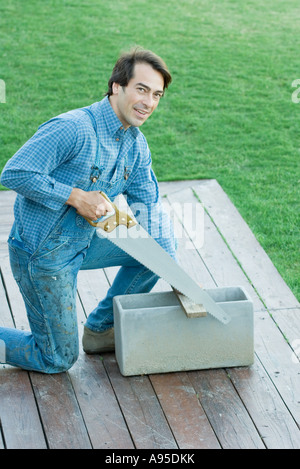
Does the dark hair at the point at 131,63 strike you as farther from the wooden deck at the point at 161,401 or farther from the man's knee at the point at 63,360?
the wooden deck at the point at 161,401

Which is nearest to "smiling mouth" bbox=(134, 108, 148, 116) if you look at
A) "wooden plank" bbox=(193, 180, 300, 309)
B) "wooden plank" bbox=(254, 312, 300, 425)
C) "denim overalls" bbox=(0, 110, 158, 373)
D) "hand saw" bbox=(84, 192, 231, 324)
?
"denim overalls" bbox=(0, 110, 158, 373)

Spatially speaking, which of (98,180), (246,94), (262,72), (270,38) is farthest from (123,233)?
(270,38)

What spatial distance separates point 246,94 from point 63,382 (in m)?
4.52

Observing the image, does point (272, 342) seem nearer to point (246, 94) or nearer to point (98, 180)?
point (98, 180)

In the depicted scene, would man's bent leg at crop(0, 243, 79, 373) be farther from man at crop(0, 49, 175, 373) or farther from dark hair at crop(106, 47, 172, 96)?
dark hair at crop(106, 47, 172, 96)

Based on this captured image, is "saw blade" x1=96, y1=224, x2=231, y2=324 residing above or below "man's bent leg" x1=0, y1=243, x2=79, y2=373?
above

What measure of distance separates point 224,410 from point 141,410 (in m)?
0.37

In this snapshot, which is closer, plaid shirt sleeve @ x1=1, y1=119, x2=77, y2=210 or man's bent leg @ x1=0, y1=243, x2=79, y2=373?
plaid shirt sleeve @ x1=1, y1=119, x2=77, y2=210

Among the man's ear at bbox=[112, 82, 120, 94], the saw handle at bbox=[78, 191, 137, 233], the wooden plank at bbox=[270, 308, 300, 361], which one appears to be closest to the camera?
the saw handle at bbox=[78, 191, 137, 233]

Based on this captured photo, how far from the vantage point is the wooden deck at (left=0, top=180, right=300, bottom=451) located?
11.8ft

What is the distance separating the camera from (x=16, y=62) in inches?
333

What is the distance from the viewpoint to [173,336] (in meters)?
3.95

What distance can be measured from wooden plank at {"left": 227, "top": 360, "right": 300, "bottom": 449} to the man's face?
1317mm

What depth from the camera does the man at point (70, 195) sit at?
11.7 ft
